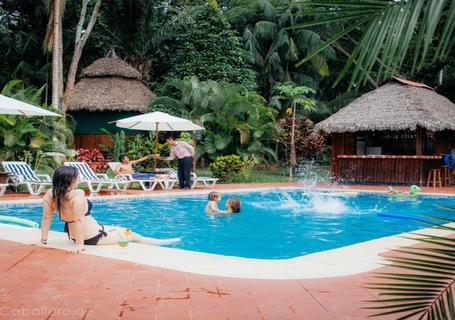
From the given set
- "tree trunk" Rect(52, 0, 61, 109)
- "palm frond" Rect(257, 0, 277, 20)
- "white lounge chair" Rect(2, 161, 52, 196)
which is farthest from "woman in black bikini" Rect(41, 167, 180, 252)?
"palm frond" Rect(257, 0, 277, 20)

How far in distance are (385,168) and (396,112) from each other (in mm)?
2043

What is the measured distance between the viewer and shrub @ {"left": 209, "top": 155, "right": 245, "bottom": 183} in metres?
17.5

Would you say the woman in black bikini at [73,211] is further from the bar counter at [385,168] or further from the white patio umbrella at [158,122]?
the bar counter at [385,168]

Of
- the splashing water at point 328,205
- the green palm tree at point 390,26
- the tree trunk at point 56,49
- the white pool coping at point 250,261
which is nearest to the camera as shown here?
the green palm tree at point 390,26

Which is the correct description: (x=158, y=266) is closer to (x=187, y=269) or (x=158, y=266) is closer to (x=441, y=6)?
(x=187, y=269)

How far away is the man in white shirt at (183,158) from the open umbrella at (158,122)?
0.96 metres

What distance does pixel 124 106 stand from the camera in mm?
25703

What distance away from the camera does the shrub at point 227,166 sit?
1752 centimetres

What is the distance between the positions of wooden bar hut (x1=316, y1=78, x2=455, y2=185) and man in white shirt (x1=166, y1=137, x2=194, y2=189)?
693cm

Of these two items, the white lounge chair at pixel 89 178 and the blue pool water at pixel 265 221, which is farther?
the white lounge chair at pixel 89 178

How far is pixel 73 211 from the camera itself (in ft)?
18.1

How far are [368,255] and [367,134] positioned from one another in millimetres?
16502

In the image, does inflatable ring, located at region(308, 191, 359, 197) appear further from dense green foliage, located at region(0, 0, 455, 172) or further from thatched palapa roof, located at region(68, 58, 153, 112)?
thatched palapa roof, located at region(68, 58, 153, 112)

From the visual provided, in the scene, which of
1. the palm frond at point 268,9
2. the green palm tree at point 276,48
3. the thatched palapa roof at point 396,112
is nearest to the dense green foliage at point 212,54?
the green palm tree at point 276,48
